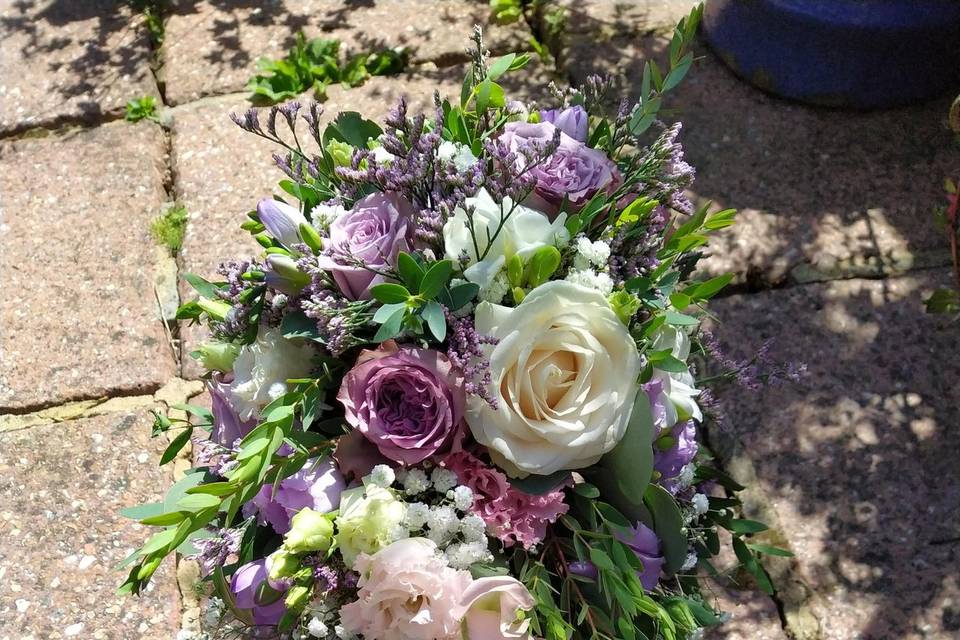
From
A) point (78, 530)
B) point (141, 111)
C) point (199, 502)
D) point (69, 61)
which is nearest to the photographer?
point (199, 502)

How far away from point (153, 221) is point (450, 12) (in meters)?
1.23

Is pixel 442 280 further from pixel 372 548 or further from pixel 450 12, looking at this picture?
pixel 450 12

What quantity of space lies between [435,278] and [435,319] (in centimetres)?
5

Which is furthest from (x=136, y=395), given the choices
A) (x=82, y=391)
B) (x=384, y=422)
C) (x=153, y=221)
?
(x=384, y=422)

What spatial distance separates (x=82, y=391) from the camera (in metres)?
2.25

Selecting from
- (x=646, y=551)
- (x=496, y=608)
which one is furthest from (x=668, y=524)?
(x=496, y=608)

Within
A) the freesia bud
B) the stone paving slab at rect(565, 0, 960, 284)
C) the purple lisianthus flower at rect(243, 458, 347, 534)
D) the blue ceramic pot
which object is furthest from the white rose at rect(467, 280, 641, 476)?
the blue ceramic pot

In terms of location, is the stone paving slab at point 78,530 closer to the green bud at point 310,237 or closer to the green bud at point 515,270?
the green bud at point 310,237

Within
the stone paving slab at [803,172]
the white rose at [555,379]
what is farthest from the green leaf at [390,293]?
the stone paving slab at [803,172]

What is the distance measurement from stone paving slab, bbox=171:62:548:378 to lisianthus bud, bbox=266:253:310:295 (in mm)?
1087

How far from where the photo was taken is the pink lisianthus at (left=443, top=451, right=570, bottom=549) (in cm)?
123

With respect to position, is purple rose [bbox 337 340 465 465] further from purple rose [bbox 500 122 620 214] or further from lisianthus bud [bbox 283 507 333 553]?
purple rose [bbox 500 122 620 214]

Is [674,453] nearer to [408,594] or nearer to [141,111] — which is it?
[408,594]

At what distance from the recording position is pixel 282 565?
1182 millimetres
